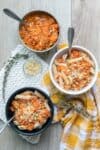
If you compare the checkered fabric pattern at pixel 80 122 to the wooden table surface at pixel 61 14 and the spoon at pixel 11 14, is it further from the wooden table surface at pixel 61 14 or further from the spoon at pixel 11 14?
the spoon at pixel 11 14

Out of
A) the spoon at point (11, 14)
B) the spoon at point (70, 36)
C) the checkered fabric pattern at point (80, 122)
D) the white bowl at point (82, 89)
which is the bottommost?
the checkered fabric pattern at point (80, 122)

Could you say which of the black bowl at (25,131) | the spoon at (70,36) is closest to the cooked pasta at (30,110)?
the black bowl at (25,131)

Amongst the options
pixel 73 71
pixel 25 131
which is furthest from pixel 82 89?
pixel 25 131

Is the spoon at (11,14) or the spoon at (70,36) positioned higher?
the spoon at (11,14)

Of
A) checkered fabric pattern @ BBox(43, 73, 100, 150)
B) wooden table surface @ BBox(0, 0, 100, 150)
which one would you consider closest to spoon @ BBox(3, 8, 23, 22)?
wooden table surface @ BBox(0, 0, 100, 150)

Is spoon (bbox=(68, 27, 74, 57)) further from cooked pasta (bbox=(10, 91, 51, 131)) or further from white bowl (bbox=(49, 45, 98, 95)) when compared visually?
cooked pasta (bbox=(10, 91, 51, 131))

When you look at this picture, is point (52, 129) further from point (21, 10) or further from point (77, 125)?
point (21, 10)
